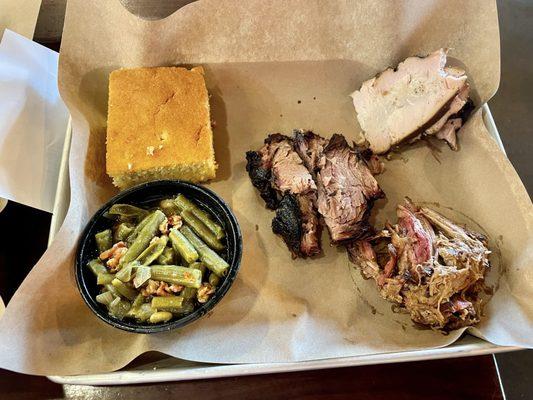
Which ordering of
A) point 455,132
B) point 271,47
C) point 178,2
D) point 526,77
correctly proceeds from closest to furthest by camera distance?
point 455,132 < point 271,47 < point 178,2 < point 526,77

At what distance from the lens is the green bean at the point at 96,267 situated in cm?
213

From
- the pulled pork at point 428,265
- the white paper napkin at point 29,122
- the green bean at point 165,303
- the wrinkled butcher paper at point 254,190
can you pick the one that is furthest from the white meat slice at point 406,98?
the white paper napkin at point 29,122

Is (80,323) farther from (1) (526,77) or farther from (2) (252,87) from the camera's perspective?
(1) (526,77)

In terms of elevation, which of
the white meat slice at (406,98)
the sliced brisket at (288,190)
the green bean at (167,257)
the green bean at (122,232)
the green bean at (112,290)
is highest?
the white meat slice at (406,98)

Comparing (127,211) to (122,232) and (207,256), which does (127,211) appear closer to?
(122,232)

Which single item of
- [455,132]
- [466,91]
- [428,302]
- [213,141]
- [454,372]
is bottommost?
[213,141]

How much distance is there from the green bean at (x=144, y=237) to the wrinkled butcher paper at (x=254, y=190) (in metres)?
0.27

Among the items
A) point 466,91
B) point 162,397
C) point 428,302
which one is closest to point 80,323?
point 162,397

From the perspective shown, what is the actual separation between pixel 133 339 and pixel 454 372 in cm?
148

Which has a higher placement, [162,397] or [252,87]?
[252,87]

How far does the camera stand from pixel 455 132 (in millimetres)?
2619

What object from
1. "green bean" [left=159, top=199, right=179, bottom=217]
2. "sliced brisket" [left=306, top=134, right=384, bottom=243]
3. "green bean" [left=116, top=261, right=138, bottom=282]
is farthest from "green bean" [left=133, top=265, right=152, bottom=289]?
"sliced brisket" [left=306, top=134, right=384, bottom=243]

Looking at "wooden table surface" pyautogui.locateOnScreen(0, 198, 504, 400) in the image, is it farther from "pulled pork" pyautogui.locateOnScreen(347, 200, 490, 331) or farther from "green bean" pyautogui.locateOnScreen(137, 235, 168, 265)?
"green bean" pyautogui.locateOnScreen(137, 235, 168, 265)

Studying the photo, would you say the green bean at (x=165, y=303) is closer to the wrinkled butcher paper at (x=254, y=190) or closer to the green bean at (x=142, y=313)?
the green bean at (x=142, y=313)
